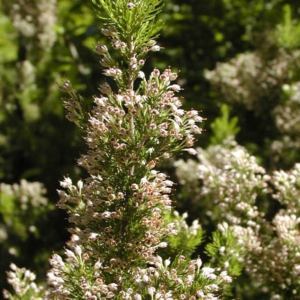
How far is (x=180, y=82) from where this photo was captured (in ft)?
15.8

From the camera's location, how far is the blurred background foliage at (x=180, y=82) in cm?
404

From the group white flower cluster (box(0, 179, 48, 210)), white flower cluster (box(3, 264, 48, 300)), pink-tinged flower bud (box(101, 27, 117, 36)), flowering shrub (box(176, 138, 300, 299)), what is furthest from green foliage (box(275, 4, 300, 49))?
white flower cluster (box(3, 264, 48, 300))

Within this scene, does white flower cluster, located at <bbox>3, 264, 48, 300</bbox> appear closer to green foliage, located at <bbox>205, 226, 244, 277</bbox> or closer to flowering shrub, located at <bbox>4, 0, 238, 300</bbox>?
flowering shrub, located at <bbox>4, 0, 238, 300</bbox>

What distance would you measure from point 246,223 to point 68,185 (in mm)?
1059

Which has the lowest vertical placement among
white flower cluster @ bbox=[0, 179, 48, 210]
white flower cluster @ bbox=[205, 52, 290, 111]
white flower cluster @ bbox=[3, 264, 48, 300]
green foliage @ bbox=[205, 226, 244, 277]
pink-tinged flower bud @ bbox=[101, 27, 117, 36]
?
white flower cluster @ bbox=[3, 264, 48, 300]

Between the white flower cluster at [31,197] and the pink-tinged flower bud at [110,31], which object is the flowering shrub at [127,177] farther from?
the white flower cluster at [31,197]

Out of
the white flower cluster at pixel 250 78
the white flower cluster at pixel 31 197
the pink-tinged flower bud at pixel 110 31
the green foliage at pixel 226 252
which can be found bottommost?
the green foliage at pixel 226 252

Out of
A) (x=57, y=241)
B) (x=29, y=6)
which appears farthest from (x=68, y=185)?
(x=29, y=6)

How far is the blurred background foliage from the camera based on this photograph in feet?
13.2

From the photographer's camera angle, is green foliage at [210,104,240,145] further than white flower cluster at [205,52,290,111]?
No

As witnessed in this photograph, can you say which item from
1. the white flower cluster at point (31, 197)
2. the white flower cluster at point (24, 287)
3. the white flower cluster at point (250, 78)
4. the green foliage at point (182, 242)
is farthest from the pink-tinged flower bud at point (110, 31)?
the white flower cluster at point (31, 197)

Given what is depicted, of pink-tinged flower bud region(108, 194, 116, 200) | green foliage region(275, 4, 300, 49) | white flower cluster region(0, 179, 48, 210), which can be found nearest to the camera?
pink-tinged flower bud region(108, 194, 116, 200)

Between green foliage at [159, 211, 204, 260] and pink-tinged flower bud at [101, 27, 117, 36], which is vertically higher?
pink-tinged flower bud at [101, 27, 117, 36]

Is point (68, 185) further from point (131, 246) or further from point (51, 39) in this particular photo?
point (51, 39)
